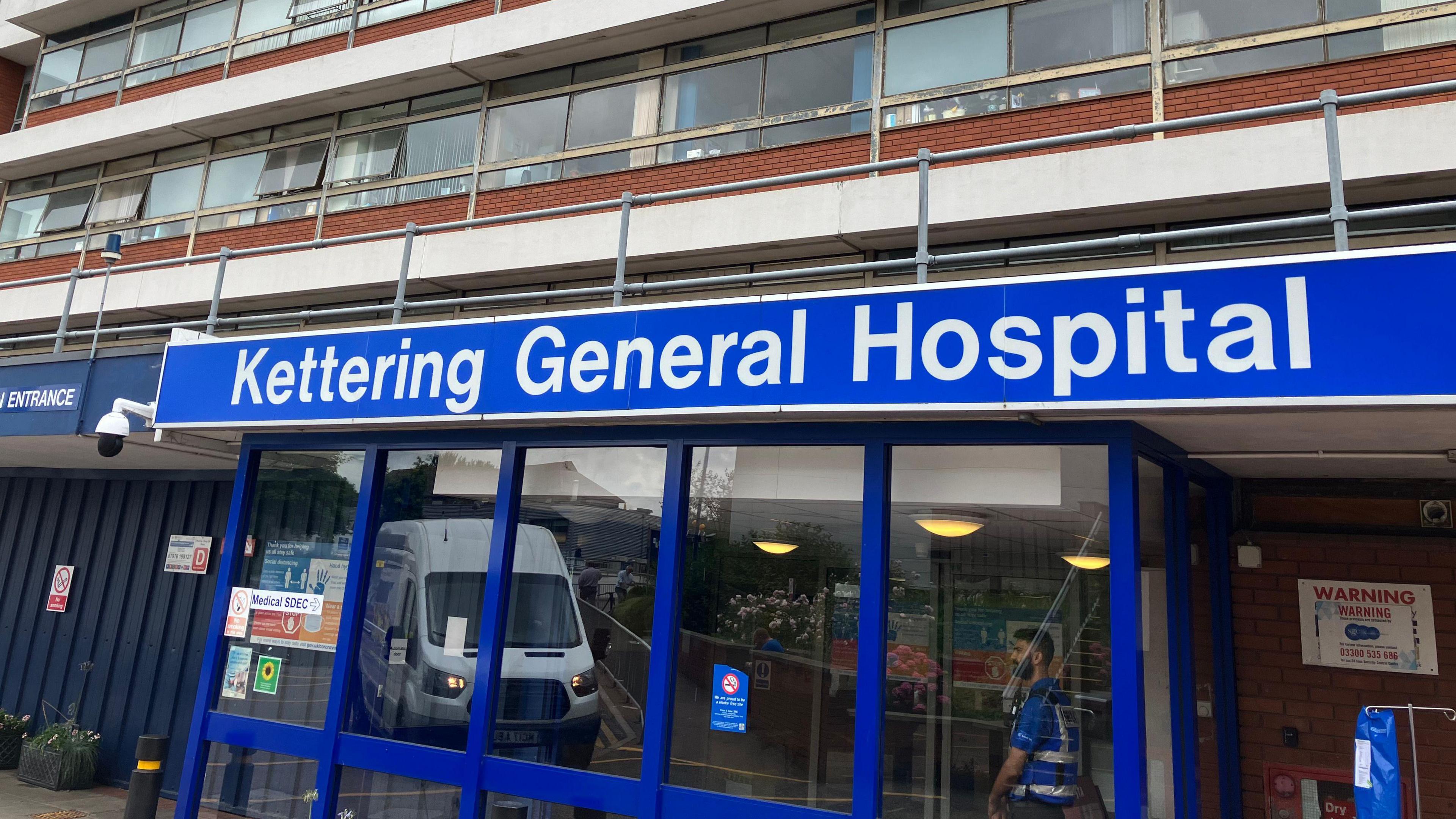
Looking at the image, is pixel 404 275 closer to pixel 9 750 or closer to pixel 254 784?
pixel 254 784

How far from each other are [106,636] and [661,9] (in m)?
10.4

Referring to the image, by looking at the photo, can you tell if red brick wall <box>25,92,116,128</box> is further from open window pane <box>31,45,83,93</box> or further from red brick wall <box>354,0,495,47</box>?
red brick wall <box>354,0,495,47</box>

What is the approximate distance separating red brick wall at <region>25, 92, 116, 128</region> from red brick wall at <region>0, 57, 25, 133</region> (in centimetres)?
174

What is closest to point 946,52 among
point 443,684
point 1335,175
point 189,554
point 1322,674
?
point 1335,175

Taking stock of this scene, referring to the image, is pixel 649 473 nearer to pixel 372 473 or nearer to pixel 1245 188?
pixel 372 473

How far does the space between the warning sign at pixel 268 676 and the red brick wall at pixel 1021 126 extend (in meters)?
8.37

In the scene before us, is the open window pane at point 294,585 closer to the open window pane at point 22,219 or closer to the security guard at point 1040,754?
the security guard at point 1040,754

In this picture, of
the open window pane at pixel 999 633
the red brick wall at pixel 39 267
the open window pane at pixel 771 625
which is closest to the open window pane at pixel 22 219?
the red brick wall at pixel 39 267

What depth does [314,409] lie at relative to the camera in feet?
25.3

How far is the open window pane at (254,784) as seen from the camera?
25.3ft

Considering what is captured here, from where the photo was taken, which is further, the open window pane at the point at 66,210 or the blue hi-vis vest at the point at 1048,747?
the open window pane at the point at 66,210

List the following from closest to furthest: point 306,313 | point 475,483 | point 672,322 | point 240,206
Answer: point 672,322, point 475,483, point 306,313, point 240,206

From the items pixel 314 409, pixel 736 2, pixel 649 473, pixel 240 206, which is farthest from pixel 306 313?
pixel 240 206

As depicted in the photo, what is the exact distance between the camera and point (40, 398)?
9.73 metres
